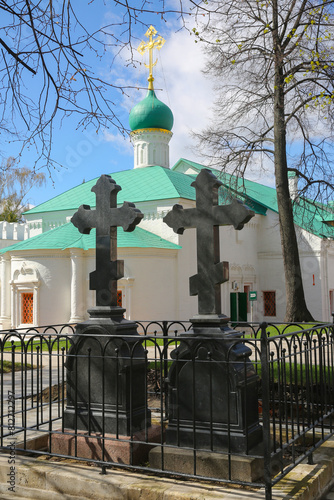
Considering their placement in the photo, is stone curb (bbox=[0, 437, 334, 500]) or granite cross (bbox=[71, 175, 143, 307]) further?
granite cross (bbox=[71, 175, 143, 307])

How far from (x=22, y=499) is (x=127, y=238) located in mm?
16900

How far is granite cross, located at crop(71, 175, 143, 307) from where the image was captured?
5516mm

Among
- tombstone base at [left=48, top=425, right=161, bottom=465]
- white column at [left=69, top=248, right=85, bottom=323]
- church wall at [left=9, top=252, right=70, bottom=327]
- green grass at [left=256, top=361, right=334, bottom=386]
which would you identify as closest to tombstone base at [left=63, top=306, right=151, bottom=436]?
tombstone base at [left=48, top=425, right=161, bottom=465]

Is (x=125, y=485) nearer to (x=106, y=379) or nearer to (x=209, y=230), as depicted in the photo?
(x=106, y=379)

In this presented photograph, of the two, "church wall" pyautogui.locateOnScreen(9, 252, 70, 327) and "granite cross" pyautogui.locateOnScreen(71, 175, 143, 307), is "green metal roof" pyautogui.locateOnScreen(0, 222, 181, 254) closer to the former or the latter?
"church wall" pyautogui.locateOnScreen(9, 252, 70, 327)

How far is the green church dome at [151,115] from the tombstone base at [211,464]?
23562 mm

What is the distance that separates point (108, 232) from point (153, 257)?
1535 cm

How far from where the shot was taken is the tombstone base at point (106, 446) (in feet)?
15.6

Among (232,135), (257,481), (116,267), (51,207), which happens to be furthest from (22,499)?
(51,207)

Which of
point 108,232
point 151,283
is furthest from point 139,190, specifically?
point 108,232

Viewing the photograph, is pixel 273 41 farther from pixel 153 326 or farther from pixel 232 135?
pixel 153 326

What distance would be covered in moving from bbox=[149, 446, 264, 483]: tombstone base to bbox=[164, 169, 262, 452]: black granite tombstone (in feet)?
0.41

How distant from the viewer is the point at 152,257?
21.0 metres

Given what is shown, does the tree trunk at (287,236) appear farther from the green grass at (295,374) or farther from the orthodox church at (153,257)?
the green grass at (295,374)
